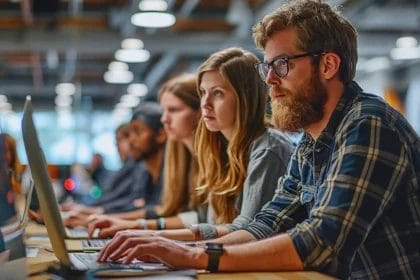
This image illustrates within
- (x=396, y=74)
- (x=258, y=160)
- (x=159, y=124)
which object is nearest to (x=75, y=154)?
(x=396, y=74)

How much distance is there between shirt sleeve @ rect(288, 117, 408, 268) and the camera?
179 cm

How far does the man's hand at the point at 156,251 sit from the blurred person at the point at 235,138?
719 millimetres

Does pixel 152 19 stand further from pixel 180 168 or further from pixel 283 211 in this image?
pixel 283 211

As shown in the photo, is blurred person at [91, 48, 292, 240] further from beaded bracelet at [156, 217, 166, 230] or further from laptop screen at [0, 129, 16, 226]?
laptop screen at [0, 129, 16, 226]

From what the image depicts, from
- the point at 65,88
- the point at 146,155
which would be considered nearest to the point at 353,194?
the point at 146,155

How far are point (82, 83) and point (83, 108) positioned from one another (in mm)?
2700

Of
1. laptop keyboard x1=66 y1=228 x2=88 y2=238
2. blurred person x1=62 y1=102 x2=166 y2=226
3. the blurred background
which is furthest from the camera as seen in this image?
the blurred background

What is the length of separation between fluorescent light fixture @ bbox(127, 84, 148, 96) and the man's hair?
14.2 meters

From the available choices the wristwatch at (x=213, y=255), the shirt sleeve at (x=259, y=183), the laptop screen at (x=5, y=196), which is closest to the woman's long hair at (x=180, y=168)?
the shirt sleeve at (x=259, y=183)

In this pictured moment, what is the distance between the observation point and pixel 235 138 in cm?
282

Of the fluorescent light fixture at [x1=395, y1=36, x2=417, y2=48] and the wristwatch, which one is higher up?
the fluorescent light fixture at [x1=395, y1=36, x2=417, y2=48]

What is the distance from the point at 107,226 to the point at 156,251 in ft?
3.73

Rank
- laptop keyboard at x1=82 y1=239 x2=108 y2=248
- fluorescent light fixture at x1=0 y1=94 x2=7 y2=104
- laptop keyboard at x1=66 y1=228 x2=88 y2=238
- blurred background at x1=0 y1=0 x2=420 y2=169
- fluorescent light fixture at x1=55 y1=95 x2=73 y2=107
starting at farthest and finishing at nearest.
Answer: fluorescent light fixture at x1=55 y1=95 x2=73 y2=107 < fluorescent light fixture at x1=0 y1=94 x2=7 y2=104 < blurred background at x1=0 y1=0 x2=420 y2=169 < laptop keyboard at x1=66 y1=228 x2=88 y2=238 < laptop keyboard at x1=82 y1=239 x2=108 y2=248

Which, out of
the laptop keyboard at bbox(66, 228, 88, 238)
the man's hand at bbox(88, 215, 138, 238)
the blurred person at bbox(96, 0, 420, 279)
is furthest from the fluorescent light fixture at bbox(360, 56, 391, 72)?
the blurred person at bbox(96, 0, 420, 279)
